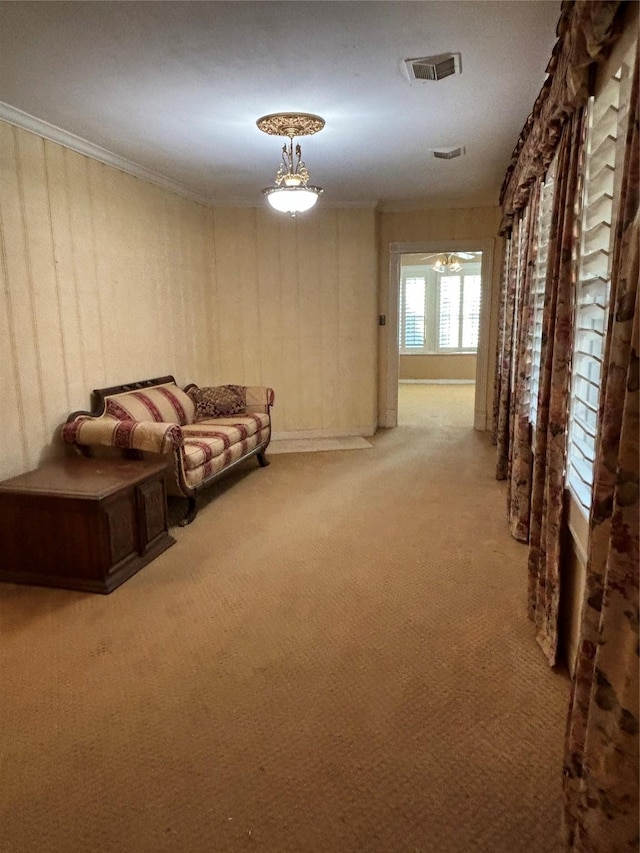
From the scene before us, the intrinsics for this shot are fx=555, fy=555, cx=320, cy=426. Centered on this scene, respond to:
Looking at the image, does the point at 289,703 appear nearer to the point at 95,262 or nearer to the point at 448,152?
the point at 95,262

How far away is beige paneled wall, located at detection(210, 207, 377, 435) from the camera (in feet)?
19.2

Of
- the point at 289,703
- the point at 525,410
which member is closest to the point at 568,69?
the point at 525,410

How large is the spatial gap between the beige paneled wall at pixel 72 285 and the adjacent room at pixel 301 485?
2cm

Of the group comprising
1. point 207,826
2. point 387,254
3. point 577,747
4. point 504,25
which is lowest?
point 207,826

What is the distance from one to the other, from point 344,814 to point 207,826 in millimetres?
388

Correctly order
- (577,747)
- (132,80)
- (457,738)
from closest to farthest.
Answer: (577,747) → (457,738) → (132,80)

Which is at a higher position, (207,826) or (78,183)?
(78,183)

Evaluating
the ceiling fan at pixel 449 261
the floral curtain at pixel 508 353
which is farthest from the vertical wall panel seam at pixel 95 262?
the ceiling fan at pixel 449 261

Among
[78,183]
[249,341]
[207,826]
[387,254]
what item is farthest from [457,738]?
[387,254]

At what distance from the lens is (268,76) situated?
8.95 feet

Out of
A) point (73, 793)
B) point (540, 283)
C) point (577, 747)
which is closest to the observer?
point (577, 747)

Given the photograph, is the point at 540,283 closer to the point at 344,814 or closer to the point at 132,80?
the point at 132,80

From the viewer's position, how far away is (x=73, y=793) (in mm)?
1670

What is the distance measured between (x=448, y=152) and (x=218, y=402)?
274 cm
